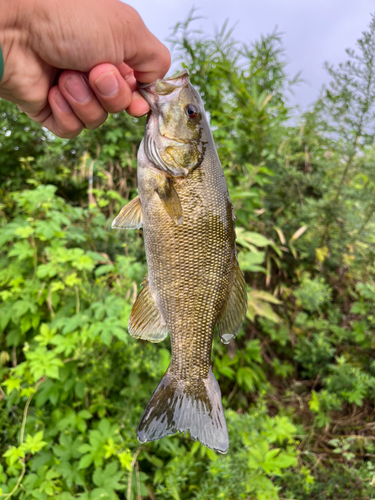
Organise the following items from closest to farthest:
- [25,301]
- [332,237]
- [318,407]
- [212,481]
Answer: [212,481] < [25,301] < [318,407] < [332,237]

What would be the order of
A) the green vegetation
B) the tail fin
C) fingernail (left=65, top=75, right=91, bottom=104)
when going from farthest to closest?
the green vegetation
fingernail (left=65, top=75, right=91, bottom=104)
the tail fin

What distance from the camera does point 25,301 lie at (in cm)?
215

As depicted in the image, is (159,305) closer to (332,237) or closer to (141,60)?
(141,60)

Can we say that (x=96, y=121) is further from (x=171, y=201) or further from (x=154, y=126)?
(x=171, y=201)

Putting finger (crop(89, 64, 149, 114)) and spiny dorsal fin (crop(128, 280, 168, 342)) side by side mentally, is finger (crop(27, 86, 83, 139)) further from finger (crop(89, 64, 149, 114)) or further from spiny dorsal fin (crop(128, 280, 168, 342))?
spiny dorsal fin (crop(128, 280, 168, 342))

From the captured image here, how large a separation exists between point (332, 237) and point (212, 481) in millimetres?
2673

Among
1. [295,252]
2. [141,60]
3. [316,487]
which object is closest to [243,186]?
[295,252]

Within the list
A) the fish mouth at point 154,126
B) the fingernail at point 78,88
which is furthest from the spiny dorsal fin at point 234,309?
the fingernail at point 78,88

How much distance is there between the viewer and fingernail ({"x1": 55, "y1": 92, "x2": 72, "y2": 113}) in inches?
54.6

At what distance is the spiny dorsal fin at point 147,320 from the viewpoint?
1193mm

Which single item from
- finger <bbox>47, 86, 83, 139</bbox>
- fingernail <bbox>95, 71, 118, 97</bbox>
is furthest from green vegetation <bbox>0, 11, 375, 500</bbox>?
fingernail <bbox>95, 71, 118, 97</bbox>

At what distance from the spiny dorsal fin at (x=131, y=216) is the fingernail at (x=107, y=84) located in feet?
1.38

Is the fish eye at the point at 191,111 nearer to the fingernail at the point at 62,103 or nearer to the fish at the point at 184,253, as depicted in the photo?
the fish at the point at 184,253

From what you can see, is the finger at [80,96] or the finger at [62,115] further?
the finger at [62,115]
